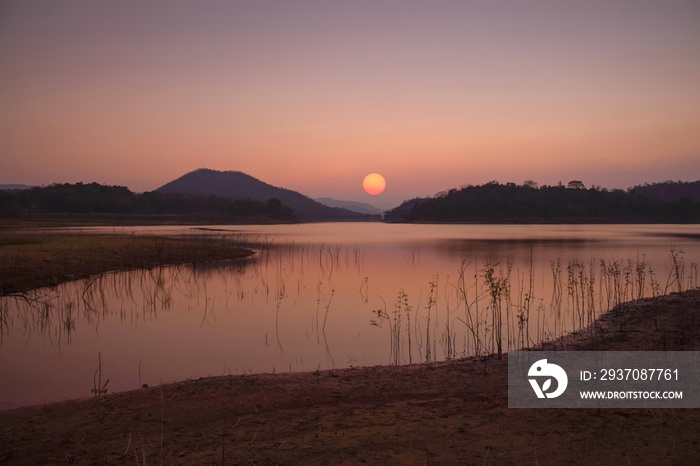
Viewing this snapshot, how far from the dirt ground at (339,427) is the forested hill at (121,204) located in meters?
121

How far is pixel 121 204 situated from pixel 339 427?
14873cm

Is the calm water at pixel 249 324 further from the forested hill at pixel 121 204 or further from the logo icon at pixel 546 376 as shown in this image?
the forested hill at pixel 121 204

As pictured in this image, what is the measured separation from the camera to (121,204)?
13712cm

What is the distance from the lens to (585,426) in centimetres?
557

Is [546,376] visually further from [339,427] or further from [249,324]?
[249,324]

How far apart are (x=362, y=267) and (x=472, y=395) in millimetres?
22015

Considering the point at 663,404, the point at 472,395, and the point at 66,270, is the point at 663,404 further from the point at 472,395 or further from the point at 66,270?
the point at 66,270

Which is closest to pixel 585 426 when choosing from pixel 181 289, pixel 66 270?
pixel 181 289

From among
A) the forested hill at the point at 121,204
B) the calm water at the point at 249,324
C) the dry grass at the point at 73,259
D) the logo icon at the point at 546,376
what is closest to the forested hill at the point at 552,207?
the forested hill at the point at 121,204

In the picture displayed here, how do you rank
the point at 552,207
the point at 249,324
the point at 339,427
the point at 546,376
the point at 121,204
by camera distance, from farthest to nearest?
the point at 552,207
the point at 121,204
the point at 249,324
the point at 546,376
the point at 339,427

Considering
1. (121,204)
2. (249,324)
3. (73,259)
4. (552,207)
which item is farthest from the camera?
(552,207)

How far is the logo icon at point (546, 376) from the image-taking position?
22.4 feet

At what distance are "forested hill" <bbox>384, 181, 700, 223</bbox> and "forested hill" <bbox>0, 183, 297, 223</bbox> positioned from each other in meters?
62.5

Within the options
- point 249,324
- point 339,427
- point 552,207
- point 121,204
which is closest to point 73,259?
point 249,324
